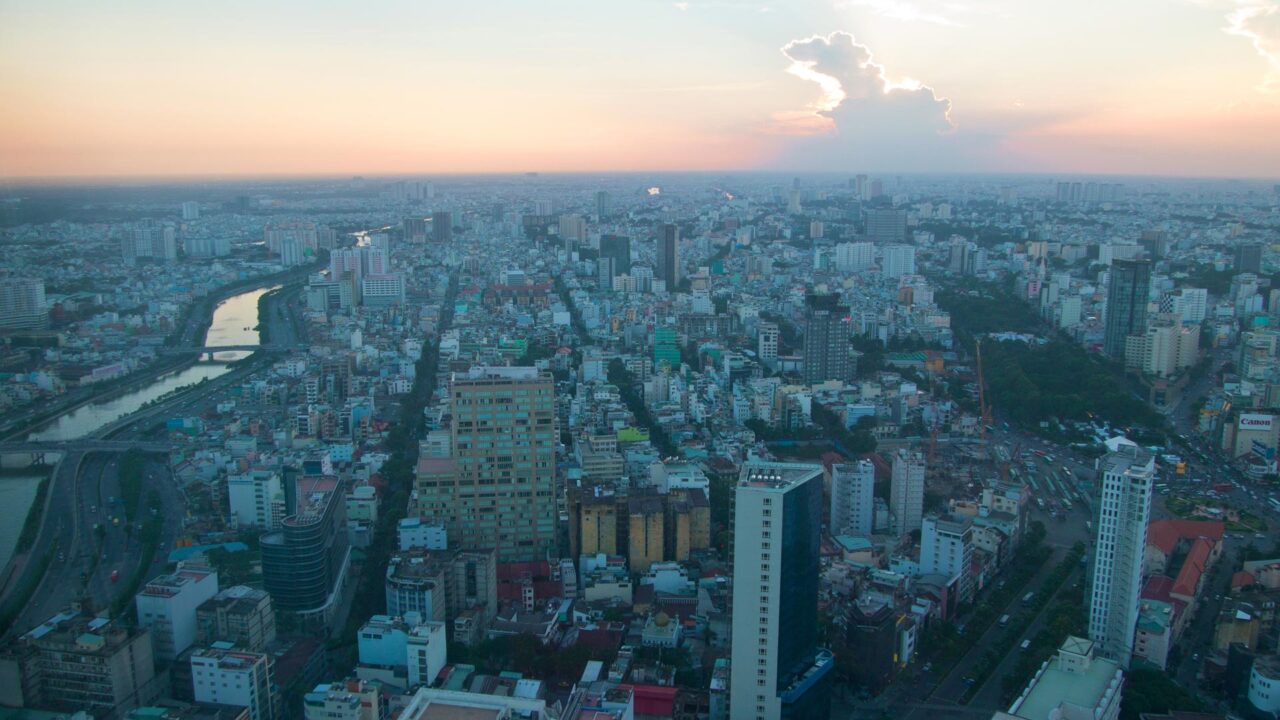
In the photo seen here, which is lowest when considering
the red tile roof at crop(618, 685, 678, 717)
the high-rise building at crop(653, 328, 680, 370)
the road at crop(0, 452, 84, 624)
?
the red tile roof at crop(618, 685, 678, 717)

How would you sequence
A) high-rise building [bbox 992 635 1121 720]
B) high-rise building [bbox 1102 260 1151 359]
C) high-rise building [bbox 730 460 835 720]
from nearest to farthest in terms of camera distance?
1. high-rise building [bbox 992 635 1121 720]
2. high-rise building [bbox 730 460 835 720]
3. high-rise building [bbox 1102 260 1151 359]

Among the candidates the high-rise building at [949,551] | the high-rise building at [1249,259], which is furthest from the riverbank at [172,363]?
the high-rise building at [1249,259]

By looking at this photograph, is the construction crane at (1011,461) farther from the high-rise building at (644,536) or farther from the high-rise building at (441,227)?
the high-rise building at (441,227)

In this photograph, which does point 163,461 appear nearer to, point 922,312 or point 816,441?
point 816,441

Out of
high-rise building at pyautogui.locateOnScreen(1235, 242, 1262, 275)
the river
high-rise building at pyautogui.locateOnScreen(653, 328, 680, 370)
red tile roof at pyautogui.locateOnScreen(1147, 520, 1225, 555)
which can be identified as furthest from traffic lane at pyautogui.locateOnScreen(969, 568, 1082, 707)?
high-rise building at pyautogui.locateOnScreen(1235, 242, 1262, 275)

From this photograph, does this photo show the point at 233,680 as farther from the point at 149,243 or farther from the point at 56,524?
the point at 149,243

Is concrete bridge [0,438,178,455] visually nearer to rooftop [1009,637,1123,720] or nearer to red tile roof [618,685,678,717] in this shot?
red tile roof [618,685,678,717]

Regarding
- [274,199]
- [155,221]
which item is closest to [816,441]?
[155,221]
